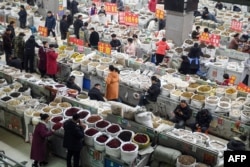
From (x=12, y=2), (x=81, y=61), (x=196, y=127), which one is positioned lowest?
(x=196, y=127)

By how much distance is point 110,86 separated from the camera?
12188mm

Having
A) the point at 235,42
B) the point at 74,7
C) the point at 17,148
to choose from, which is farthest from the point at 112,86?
the point at 74,7

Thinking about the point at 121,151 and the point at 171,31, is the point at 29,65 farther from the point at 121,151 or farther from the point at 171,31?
the point at 121,151

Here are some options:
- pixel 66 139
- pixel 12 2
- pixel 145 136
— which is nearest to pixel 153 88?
pixel 145 136

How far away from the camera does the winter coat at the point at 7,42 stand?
15117mm

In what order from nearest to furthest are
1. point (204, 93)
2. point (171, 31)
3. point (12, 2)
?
point (204, 93) → point (171, 31) → point (12, 2)

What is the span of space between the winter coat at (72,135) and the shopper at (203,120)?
3428mm

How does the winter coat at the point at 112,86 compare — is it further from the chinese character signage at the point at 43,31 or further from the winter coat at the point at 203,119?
the chinese character signage at the point at 43,31

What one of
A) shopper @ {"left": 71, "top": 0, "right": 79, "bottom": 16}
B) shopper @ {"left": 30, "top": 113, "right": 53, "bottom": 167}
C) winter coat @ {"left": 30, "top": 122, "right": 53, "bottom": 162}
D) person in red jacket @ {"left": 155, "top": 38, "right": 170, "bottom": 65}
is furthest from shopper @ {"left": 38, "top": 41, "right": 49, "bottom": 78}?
shopper @ {"left": 71, "top": 0, "right": 79, "bottom": 16}

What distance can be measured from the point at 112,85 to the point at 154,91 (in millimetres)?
1315

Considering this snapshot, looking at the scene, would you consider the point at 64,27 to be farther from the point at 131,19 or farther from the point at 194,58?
the point at 194,58

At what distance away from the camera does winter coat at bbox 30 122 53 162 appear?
9.20 m

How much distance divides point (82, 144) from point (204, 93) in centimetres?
435

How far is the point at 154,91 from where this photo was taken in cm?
1177
